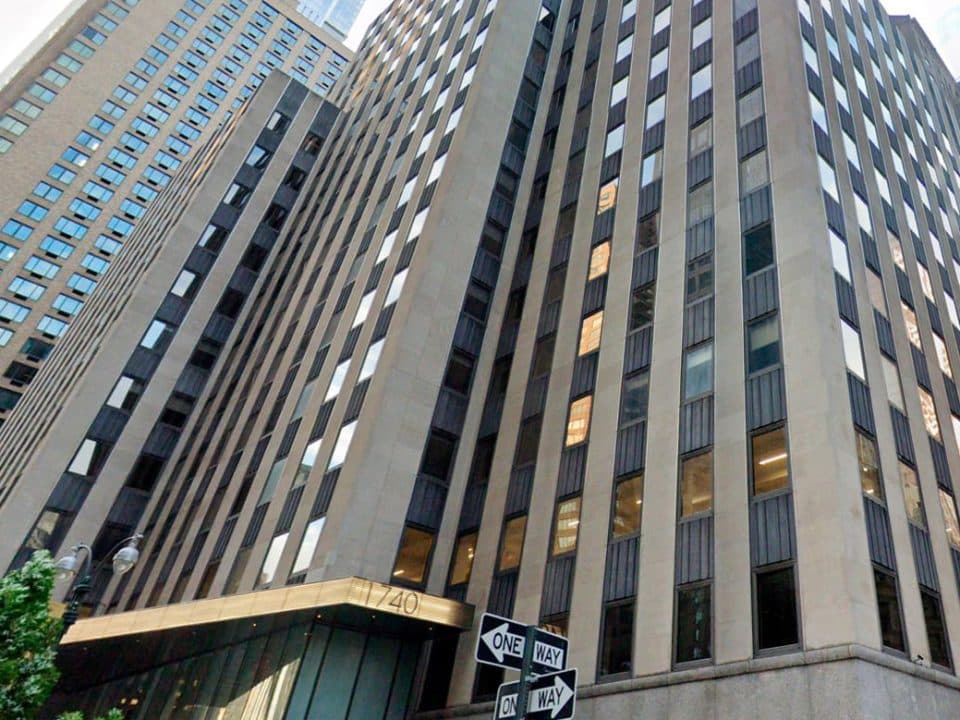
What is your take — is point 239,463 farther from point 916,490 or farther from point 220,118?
point 220,118

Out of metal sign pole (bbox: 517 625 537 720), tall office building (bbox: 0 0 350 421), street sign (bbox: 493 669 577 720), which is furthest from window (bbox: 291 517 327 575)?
tall office building (bbox: 0 0 350 421)

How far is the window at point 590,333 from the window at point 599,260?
2057 millimetres

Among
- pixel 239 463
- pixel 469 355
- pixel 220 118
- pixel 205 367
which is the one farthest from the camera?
pixel 220 118

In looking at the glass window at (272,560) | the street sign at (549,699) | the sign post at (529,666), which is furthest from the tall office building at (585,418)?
the street sign at (549,699)

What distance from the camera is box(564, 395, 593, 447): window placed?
26219 millimetres

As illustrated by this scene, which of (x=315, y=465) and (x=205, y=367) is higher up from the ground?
(x=205, y=367)

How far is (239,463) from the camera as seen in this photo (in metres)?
36.8

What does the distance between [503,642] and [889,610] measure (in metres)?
Answer: 13.1

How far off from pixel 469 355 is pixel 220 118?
89121mm

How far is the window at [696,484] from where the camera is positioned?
2100 cm

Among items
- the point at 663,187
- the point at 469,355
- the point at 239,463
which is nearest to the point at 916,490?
the point at 663,187

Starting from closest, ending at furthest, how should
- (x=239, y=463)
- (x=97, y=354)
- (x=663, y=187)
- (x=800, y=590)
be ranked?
(x=800, y=590) → (x=663, y=187) → (x=239, y=463) → (x=97, y=354)

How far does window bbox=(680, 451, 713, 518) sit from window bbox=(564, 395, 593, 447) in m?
4.72

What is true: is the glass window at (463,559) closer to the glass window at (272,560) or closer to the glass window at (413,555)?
the glass window at (413,555)
